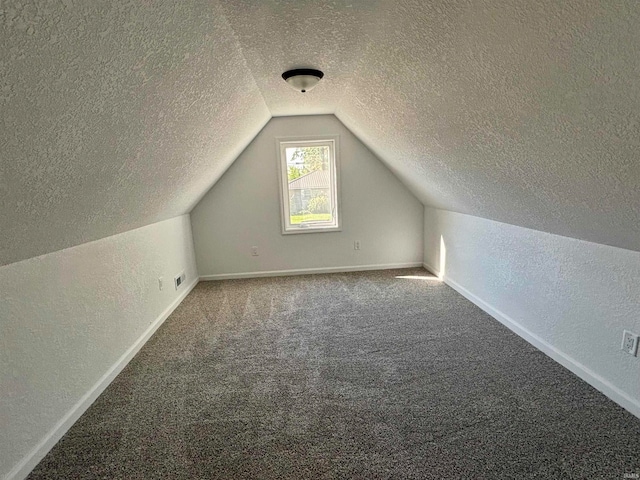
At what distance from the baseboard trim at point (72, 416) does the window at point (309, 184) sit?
6.98 feet

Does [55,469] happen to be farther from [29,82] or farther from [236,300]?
[236,300]

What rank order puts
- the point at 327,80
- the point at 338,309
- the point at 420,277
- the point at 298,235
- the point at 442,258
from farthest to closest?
the point at 298,235 → the point at 420,277 → the point at 442,258 → the point at 338,309 → the point at 327,80

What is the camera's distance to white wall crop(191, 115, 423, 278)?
13.0 feet

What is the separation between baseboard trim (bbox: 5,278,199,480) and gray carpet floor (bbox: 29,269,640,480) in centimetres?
4

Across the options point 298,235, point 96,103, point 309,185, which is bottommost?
point 298,235

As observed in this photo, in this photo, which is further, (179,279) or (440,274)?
(440,274)

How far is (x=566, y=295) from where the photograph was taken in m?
2.01

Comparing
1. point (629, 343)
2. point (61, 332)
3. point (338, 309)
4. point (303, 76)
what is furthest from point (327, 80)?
point (629, 343)

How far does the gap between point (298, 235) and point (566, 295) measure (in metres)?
2.84

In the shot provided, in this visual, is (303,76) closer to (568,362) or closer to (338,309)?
(338,309)

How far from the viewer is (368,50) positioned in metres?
1.63

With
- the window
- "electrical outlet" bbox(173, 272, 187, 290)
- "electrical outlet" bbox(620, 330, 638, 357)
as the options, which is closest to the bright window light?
the window

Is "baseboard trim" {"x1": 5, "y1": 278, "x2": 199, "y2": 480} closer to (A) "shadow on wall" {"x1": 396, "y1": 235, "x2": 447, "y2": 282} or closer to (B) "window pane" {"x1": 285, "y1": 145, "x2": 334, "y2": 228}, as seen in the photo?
(B) "window pane" {"x1": 285, "y1": 145, "x2": 334, "y2": 228}

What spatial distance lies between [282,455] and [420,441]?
624 millimetres
